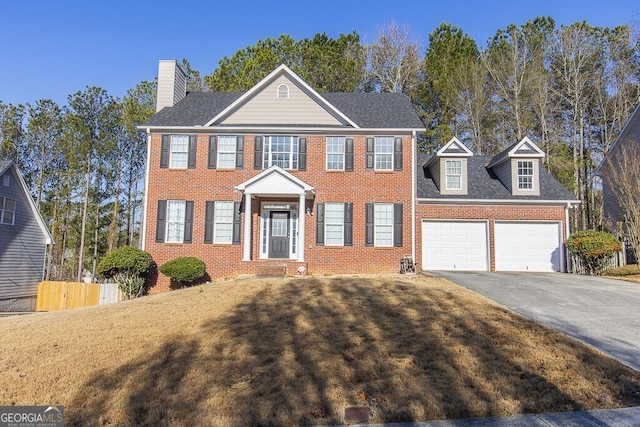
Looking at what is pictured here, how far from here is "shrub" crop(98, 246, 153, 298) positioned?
50.5 feet

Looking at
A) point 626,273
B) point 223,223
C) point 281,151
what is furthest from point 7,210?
point 626,273

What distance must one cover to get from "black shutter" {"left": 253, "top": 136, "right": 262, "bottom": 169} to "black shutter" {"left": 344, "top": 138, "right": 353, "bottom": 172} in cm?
333

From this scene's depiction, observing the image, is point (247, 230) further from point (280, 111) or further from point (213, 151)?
point (280, 111)

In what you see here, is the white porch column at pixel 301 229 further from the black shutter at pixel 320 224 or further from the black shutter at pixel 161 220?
the black shutter at pixel 161 220

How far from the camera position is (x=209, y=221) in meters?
16.8

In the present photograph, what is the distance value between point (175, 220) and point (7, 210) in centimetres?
890

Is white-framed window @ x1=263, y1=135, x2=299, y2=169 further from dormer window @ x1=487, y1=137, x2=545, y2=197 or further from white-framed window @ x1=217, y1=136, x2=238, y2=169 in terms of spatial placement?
dormer window @ x1=487, y1=137, x2=545, y2=197

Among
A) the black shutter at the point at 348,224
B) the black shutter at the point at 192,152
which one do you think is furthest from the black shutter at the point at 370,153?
the black shutter at the point at 192,152

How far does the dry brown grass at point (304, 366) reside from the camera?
4961mm

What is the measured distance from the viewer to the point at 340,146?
17.3 metres

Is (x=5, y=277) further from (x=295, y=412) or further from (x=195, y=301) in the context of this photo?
(x=295, y=412)

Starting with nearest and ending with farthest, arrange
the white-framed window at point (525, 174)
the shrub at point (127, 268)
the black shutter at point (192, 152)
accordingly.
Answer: the shrub at point (127, 268) < the black shutter at point (192, 152) < the white-framed window at point (525, 174)

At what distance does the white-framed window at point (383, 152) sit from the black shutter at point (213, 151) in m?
6.28

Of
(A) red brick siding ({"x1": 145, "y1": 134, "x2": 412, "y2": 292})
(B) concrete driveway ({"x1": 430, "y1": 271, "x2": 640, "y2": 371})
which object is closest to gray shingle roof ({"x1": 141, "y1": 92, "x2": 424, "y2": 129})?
(A) red brick siding ({"x1": 145, "y1": 134, "x2": 412, "y2": 292})
